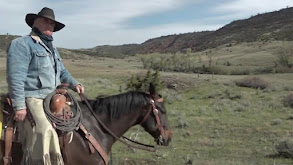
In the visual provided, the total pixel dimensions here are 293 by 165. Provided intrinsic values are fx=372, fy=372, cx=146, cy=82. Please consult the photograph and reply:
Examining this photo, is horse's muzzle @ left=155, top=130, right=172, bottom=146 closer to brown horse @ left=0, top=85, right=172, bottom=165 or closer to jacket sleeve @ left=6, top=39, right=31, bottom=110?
brown horse @ left=0, top=85, right=172, bottom=165

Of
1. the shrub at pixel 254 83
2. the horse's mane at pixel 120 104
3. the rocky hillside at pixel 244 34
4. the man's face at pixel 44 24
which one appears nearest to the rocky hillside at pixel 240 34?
the rocky hillside at pixel 244 34

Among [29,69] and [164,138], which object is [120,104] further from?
[29,69]

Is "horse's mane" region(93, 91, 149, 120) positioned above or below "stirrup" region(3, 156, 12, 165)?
above

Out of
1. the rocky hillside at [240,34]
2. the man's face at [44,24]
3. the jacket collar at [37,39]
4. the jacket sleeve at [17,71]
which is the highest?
the rocky hillside at [240,34]

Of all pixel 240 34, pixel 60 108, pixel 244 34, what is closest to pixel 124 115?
pixel 60 108

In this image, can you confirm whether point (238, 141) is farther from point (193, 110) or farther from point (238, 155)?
point (193, 110)

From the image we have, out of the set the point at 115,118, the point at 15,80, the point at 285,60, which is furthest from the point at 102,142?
the point at 285,60

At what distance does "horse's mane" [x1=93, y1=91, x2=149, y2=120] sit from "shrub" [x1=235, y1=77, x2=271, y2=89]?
89.7 ft

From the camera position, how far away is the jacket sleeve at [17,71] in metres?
3.98

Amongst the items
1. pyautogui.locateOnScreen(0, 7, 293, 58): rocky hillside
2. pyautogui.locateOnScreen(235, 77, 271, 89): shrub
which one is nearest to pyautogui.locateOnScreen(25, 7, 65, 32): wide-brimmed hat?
pyautogui.locateOnScreen(235, 77, 271, 89): shrub

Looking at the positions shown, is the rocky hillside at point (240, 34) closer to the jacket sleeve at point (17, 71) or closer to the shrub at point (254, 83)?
the shrub at point (254, 83)

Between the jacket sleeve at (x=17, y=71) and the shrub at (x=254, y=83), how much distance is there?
93.6 feet

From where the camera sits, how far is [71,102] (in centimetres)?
450

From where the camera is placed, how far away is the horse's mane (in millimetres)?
4785
